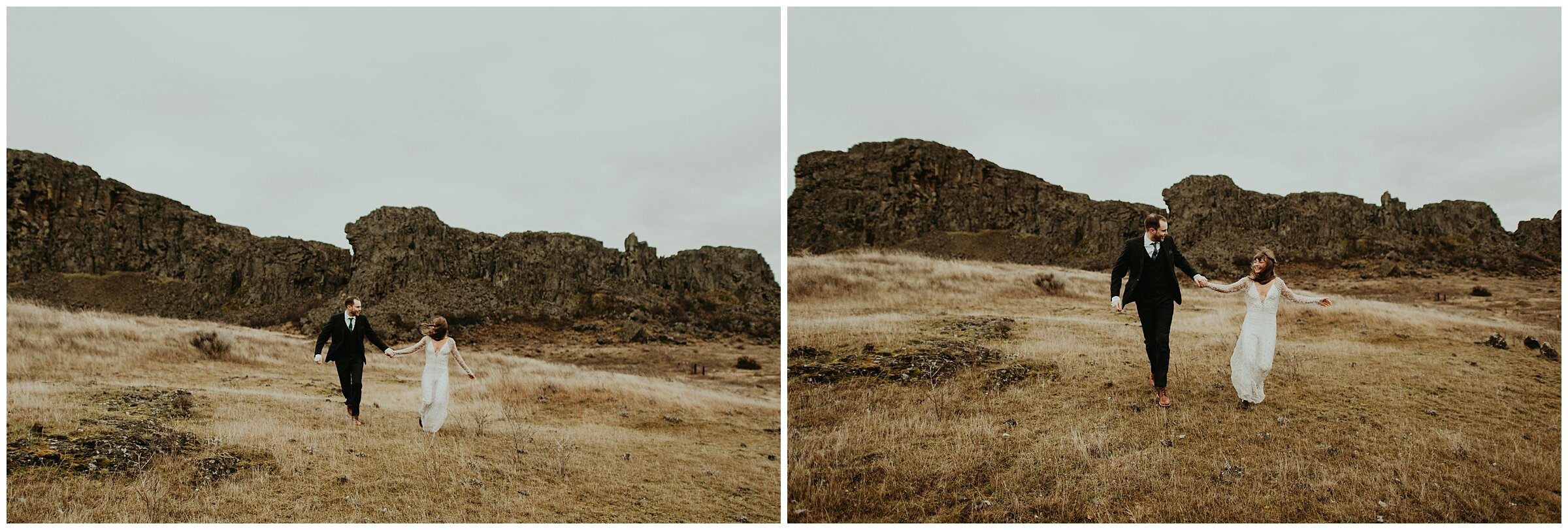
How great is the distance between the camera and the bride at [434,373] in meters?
7.21

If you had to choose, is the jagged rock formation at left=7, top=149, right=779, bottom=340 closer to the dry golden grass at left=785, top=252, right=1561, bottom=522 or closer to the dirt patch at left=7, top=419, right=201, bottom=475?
the dirt patch at left=7, top=419, right=201, bottom=475

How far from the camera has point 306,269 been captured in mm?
16484

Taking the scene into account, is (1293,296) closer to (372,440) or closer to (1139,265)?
(1139,265)

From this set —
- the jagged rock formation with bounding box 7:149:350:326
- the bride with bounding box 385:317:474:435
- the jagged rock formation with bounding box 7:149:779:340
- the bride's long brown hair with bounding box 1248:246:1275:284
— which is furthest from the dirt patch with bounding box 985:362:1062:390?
the jagged rock formation with bounding box 7:149:350:326

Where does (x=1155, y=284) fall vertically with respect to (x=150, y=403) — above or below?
above

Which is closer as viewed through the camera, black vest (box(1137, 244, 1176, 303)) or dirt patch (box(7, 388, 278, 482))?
black vest (box(1137, 244, 1176, 303))

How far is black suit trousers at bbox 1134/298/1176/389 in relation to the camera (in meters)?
5.54

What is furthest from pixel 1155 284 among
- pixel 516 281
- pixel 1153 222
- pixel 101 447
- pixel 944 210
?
pixel 944 210

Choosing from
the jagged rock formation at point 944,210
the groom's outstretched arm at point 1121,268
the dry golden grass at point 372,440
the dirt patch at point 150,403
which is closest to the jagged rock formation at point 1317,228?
the jagged rock formation at point 944,210

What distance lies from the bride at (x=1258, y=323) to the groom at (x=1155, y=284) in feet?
1.27

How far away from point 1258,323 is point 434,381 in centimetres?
806

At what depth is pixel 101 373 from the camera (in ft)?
26.5

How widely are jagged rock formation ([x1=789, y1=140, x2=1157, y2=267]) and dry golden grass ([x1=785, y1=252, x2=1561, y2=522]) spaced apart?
5.98 metres

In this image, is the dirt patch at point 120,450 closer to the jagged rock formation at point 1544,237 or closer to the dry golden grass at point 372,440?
the dry golden grass at point 372,440
